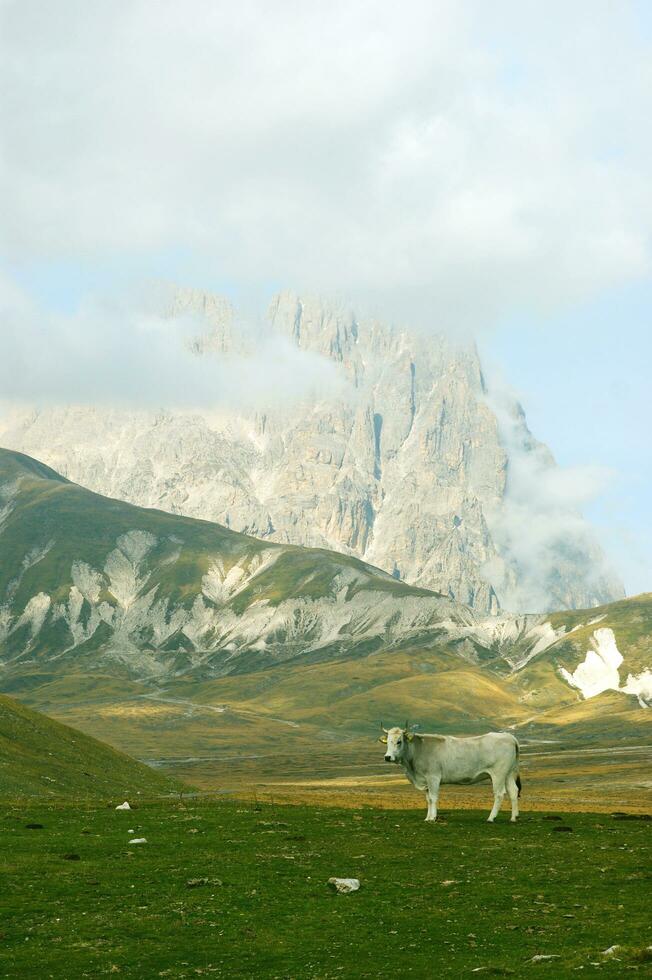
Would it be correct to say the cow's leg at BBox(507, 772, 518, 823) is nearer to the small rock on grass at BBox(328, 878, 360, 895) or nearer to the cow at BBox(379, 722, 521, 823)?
the cow at BBox(379, 722, 521, 823)

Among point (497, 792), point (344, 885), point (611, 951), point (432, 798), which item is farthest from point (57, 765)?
point (611, 951)

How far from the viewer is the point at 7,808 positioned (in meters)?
52.5

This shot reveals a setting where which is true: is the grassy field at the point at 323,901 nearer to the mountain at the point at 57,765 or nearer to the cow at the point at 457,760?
the cow at the point at 457,760

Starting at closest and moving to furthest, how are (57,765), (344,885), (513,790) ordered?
(344,885)
(513,790)
(57,765)

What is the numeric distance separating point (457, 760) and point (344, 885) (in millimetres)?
15720

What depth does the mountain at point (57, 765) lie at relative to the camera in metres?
72.4

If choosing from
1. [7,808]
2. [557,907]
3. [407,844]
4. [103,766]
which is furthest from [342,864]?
[103,766]

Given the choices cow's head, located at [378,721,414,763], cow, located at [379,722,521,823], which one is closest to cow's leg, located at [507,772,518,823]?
cow, located at [379,722,521,823]

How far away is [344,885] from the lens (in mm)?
29609

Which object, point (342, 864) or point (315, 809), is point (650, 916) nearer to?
point (342, 864)

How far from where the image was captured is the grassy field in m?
22.7

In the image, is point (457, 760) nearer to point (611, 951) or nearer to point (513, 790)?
point (513, 790)

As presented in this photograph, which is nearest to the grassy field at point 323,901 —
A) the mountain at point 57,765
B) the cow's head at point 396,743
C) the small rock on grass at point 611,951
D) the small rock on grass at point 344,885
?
the small rock on grass at point 611,951

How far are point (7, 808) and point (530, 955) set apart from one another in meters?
37.5
